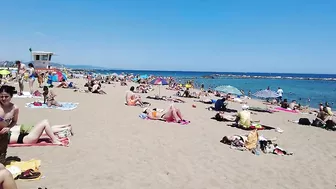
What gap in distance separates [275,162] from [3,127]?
5237mm

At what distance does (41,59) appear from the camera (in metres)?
34.0

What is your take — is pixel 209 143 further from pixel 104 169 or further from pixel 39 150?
pixel 39 150

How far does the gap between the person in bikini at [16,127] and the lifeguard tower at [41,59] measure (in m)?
29.8

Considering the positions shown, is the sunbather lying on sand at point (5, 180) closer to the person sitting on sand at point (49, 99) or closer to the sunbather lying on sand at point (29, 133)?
the sunbather lying on sand at point (29, 133)

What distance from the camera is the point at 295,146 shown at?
26.5ft

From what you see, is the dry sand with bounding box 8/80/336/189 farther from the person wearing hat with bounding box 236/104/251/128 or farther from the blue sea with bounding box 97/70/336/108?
the blue sea with bounding box 97/70/336/108

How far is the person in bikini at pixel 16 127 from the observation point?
4.34 meters

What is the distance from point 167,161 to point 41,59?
1267 inches

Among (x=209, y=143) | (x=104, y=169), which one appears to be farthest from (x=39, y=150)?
(x=209, y=143)

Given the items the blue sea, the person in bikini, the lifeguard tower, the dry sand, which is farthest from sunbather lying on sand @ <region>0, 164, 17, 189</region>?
the lifeguard tower

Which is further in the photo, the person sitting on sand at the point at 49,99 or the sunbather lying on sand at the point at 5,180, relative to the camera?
the person sitting on sand at the point at 49,99

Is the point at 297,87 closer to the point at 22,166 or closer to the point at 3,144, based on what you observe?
the point at 22,166

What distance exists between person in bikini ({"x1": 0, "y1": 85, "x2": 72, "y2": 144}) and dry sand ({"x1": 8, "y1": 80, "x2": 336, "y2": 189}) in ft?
0.94

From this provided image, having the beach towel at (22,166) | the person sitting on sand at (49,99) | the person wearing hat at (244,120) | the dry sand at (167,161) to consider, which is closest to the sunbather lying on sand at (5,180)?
the dry sand at (167,161)
